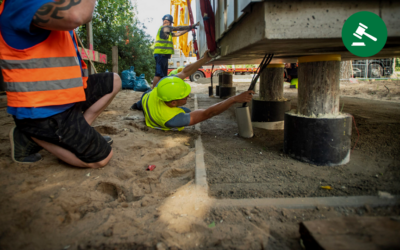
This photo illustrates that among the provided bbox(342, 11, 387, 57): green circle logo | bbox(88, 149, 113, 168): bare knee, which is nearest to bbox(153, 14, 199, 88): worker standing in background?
bbox(88, 149, 113, 168): bare knee

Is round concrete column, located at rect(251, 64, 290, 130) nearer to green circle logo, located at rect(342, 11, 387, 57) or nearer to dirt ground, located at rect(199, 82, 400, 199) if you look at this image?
dirt ground, located at rect(199, 82, 400, 199)

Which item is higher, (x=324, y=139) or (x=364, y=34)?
(x=364, y=34)

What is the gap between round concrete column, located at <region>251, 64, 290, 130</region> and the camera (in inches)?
131

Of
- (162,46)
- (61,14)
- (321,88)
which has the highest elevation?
(162,46)

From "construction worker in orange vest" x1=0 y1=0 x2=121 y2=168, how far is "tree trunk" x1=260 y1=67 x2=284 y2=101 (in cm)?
225

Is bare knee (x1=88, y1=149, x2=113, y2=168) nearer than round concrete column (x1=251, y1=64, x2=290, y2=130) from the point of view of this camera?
Yes

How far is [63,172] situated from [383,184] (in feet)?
7.54

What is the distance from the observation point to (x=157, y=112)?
3182mm

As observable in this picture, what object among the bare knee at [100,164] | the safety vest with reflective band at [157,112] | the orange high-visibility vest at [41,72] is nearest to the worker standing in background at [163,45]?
the safety vest with reflective band at [157,112]

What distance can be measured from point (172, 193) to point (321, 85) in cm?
146

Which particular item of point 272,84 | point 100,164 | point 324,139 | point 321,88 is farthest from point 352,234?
point 272,84

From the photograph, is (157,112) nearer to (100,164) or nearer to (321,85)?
(100,164)

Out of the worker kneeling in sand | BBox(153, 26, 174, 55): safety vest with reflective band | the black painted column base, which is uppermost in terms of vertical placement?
Answer: BBox(153, 26, 174, 55): safety vest with reflective band

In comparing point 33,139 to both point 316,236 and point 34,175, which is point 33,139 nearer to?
point 34,175
